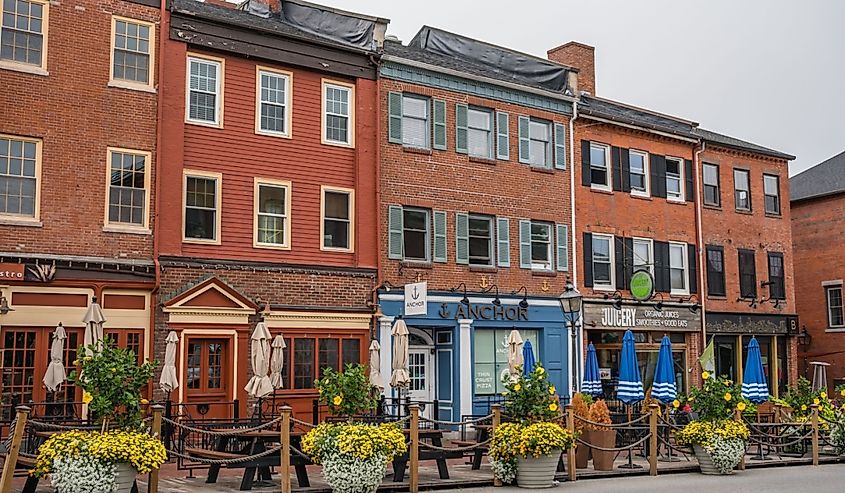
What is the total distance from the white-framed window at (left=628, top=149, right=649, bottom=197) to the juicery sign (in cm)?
373

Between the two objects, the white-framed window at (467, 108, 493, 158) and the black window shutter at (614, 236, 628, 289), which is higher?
the white-framed window at (467, 108, 493, 158)

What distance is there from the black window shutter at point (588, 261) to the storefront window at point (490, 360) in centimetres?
348

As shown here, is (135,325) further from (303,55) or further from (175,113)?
(303,55)

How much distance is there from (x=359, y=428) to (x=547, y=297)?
47.0 feet

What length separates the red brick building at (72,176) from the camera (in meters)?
19.9

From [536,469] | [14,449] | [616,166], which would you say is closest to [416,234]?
[616,166]

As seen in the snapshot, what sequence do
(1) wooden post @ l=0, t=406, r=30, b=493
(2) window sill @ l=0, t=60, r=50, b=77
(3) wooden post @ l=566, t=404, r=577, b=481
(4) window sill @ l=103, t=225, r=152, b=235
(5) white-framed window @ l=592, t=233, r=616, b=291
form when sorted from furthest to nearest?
(5) white-framed window @ l=592, t=233, r=616, b=291 → (4) window sill @ l=103, t=225, r=152, b=235 → (2) window sill @ l=0, t=60, r=50, b=77 → (3) wooden post @ l=566, t=404, r=577, b=481 → (1) wooden post @ l=0, t=406, r=30, b=493

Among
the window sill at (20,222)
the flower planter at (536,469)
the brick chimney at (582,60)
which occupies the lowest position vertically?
the flower planter at (536,469)

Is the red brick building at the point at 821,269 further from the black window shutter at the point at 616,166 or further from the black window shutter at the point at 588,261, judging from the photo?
the black window shutter at the point at 588,261

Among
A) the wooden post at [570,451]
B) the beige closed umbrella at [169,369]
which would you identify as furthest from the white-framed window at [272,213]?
the wooden post at [570,451]

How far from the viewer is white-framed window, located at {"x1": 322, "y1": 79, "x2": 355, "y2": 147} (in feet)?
81.0

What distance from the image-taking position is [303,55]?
24.2 metres

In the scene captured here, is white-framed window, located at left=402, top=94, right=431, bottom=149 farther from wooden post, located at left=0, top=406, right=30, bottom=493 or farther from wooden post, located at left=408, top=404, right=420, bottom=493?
wooden post, located at left=0, top=406, right=30, bottom=493

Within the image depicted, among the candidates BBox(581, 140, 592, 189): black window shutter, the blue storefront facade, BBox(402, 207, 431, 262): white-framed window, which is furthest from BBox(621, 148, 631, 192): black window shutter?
BBox(402, 207, 431, 262): white-framed window
